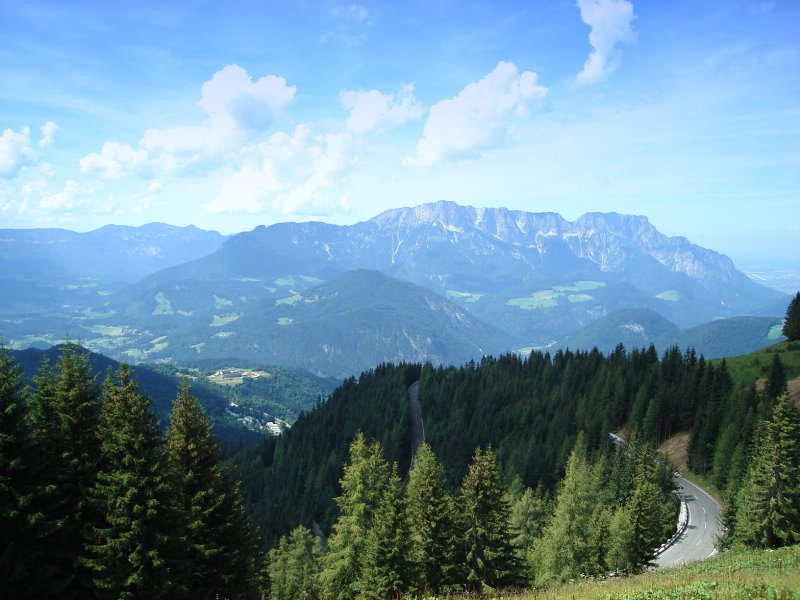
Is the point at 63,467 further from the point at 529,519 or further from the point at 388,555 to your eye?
the point at 529,519

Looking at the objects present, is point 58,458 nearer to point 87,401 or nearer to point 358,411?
point 87,401

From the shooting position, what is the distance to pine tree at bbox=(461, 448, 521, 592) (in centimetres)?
3162

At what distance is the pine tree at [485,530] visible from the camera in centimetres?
3162

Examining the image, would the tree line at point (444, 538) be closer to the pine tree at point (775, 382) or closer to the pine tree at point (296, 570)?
the pine tree at point (296, 570)

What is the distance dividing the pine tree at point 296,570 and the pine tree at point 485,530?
18214 millimetres

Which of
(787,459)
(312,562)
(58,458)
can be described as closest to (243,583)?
(58,458)

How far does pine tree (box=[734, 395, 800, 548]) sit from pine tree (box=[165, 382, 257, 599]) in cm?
4017

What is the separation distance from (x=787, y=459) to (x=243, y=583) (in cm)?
4233

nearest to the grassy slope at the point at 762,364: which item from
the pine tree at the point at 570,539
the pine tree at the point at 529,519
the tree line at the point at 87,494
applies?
the pine tree at the point at 529,519

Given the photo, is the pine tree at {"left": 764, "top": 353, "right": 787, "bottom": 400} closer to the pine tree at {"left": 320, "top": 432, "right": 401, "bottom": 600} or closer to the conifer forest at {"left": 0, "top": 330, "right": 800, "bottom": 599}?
the conifer forest at {"left": 0, "top": 330, "right": 800, "bottom": 599}

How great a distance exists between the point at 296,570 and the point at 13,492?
42934mm

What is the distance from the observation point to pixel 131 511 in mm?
19469

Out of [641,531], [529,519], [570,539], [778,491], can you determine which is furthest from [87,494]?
[529,519]

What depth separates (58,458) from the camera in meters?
19.9
